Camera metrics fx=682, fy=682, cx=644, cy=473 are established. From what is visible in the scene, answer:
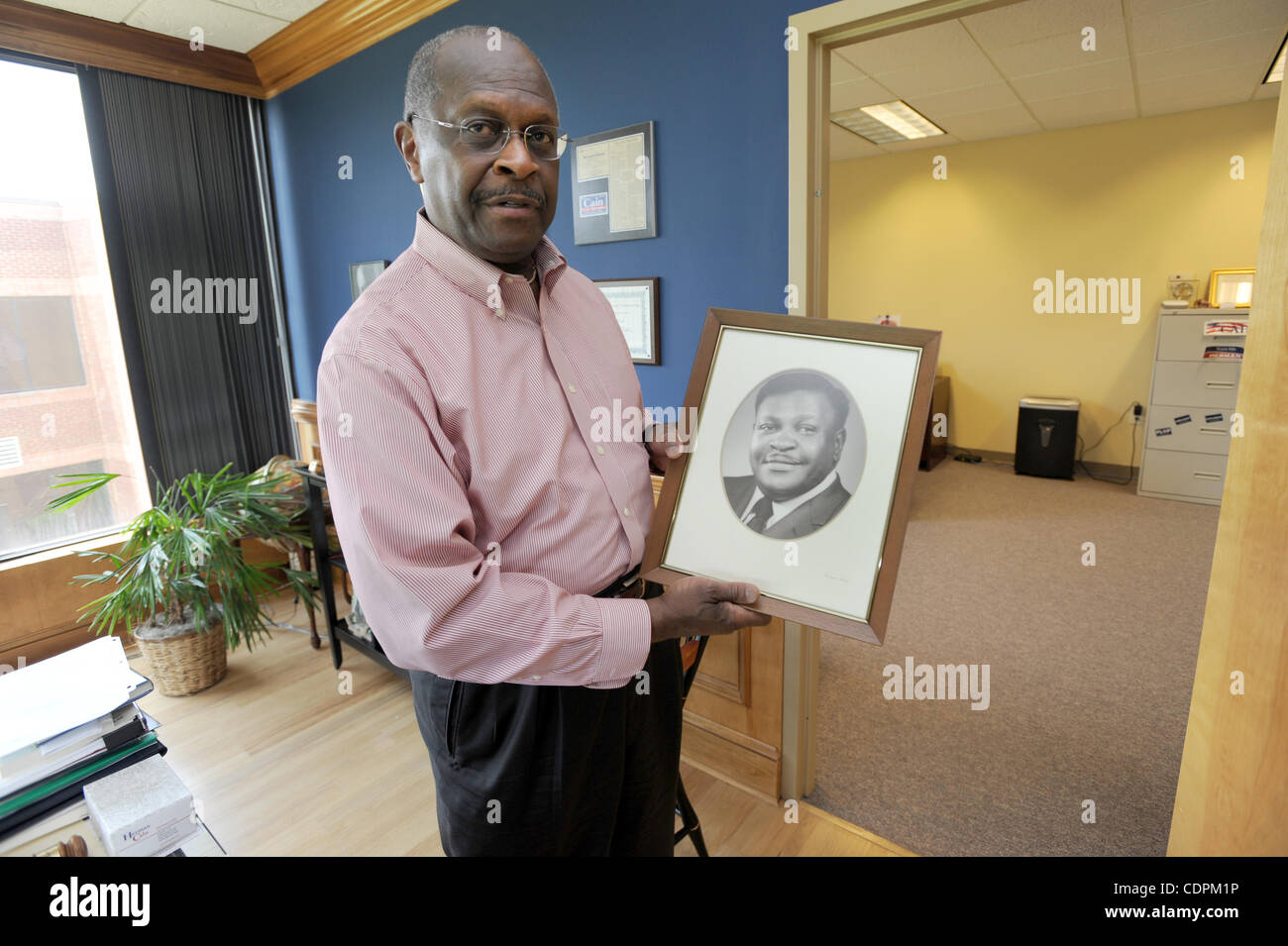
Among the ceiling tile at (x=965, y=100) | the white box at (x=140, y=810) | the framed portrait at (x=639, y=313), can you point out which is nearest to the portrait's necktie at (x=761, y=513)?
the white box at (x=140, y=810)

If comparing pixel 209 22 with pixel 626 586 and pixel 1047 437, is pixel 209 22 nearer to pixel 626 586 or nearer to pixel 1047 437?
pixel 626 586

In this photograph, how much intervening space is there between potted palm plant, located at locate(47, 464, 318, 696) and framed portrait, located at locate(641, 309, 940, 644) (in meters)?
2.31

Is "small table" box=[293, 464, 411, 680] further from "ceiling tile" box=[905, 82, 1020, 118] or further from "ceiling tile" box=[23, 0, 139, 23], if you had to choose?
"ceiling tile" box=[905, 82, 1020, 118]

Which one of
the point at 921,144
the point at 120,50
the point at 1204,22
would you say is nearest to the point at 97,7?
the point at 120,50

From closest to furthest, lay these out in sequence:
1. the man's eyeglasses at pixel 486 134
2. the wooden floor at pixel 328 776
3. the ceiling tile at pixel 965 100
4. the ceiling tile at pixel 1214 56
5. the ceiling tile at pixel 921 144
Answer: the man's eyeglasses at pixel 486 134 < the wooden floor at pixel 328 776 < the ceiling tile at pixel 1214 56 < the ceiling tile at pixel 965 100 < the ceiling tile at pixel 921 144

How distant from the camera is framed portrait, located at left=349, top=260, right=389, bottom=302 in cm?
310

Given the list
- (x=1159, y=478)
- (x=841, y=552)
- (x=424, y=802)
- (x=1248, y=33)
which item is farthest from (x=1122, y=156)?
(x=424, y=802)

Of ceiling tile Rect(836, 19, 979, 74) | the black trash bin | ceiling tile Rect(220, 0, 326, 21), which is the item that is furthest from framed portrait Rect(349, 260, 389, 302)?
the black trash bin

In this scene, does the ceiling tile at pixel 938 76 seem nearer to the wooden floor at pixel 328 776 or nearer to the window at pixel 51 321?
the wooden floor at pixel 328 776

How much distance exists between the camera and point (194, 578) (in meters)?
2.62

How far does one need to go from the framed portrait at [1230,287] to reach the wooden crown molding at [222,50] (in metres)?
5.29

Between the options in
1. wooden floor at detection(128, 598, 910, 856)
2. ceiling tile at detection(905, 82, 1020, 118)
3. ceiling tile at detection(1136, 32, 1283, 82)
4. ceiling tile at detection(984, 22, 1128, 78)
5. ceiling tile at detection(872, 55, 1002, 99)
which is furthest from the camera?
ceiling tile at detection(905, 82, 1020, 118)

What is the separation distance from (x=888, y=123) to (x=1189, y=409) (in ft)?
9.68

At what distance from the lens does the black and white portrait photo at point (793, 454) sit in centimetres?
96
